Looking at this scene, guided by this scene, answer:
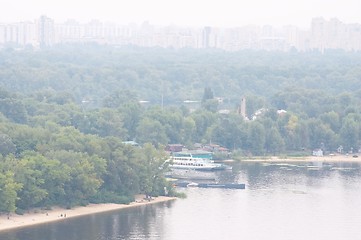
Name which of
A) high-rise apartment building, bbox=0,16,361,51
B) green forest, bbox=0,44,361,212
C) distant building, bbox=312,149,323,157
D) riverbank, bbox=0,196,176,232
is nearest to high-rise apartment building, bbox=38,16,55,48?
high-rise apartment building, bbox=0,16,361,51

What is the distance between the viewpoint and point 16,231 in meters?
30.0

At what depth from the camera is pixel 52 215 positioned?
32.1m

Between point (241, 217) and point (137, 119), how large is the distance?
17883 mm

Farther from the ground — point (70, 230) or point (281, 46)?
point (281, 46)

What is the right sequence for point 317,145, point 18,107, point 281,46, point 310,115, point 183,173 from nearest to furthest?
point 183,173, point 18,107, point 317,145, point 310,115, point 281,46

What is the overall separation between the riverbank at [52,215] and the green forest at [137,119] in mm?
289

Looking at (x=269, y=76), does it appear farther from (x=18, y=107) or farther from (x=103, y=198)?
(x=103, y=198)

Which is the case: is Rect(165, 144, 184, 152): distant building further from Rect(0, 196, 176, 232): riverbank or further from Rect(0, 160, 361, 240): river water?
Rect(0, 196, 176, 232): riverbank

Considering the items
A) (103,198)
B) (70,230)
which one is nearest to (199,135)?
(103,198)

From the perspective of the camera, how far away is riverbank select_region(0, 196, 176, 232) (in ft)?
101

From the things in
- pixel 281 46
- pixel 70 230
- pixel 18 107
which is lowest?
pixel 70 230

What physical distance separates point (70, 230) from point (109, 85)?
4575cm

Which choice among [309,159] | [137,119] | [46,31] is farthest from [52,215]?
[46,31]

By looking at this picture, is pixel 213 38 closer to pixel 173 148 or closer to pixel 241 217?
pixel 173 148
